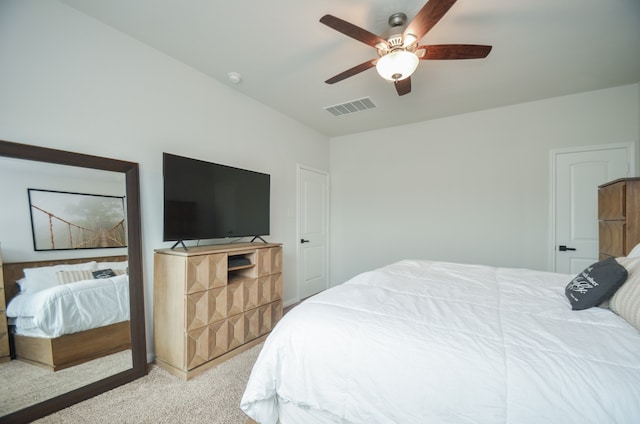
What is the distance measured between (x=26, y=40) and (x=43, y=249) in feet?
4.38

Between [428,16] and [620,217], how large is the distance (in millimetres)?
2417

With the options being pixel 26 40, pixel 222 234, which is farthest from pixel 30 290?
pixel 26 40

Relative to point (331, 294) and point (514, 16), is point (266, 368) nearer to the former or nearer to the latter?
point (331, 294)

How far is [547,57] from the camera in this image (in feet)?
7.52

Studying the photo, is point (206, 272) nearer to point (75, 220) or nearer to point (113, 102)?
point (75, 220)

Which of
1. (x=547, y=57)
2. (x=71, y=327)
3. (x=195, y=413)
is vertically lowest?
(x=195, y=413)

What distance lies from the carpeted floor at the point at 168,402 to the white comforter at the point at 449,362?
2.05ft

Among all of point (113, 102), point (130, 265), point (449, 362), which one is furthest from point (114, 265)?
point (449, 362)

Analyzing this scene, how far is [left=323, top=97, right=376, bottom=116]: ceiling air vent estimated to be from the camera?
10.4 feet

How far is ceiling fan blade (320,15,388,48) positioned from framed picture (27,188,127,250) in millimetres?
1933

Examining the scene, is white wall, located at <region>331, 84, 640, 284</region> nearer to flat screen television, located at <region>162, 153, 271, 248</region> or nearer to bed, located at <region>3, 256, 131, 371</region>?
flat screen television, located at <region>162, 153, 271, 248</region>

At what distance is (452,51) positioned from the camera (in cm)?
175

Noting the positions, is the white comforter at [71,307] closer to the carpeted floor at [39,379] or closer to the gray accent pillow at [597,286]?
the carpeted floor at [39,379]

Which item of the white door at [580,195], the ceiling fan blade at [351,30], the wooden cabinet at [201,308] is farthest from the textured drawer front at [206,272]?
the white door at [580,195]
